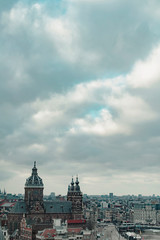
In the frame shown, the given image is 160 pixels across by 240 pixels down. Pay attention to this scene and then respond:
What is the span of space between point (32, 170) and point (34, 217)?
18.2m

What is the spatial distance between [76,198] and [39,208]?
Answer: 1614 cm

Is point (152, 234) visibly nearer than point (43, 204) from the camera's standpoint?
No

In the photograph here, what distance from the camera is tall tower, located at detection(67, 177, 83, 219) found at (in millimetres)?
133125

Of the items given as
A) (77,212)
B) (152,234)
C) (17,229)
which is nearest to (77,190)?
(77,212)

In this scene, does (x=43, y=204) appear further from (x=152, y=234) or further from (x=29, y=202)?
(x=152, y=234)

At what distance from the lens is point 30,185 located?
131000 mm

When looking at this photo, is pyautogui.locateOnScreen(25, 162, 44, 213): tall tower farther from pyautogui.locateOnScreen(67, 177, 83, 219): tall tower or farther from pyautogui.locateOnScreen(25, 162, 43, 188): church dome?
pyautogui.locateOnScreen(67, 177, 83, 219): tall tower

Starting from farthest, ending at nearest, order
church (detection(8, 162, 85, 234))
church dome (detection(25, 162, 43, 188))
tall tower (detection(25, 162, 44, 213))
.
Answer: church dome (detection(25, 162, 43, 188)), tall tower (detection(25, 162, 44, 213)), church (detection(8, 162, 85, 234))

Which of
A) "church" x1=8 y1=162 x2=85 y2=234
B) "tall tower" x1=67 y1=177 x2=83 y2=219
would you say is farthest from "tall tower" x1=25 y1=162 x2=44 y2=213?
"tall tower" x1=67 y1=177 x2=83 y2=219

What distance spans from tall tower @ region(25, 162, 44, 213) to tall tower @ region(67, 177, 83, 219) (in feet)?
42.4

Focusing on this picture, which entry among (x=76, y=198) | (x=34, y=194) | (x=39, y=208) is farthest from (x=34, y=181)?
(x=76, y=198)

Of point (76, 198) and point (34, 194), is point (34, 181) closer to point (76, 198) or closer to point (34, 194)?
point (34, 194)

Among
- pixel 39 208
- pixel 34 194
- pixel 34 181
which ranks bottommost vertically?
pixel 39 208

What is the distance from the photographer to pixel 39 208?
127688 mm
